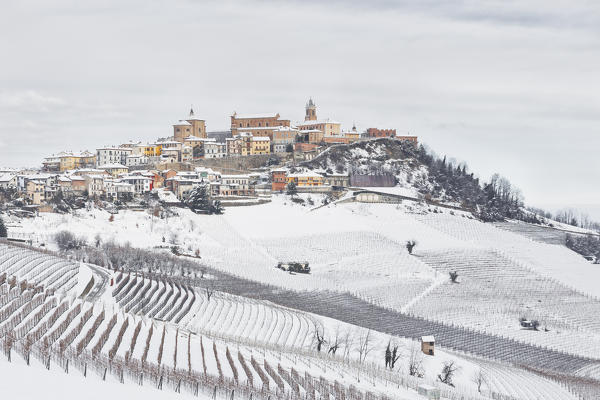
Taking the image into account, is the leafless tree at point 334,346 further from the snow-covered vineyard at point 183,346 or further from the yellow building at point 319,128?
the yellow building at point 319,128

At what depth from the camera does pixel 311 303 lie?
49875 millimetres

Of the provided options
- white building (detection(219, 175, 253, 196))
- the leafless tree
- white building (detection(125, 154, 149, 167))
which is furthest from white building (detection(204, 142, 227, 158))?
the leafless tree

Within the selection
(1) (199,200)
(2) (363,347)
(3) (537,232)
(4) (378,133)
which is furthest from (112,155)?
(2) (363,347)

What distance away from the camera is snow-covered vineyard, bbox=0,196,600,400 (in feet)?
86.6

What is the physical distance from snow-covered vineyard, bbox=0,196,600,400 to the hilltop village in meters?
7.33

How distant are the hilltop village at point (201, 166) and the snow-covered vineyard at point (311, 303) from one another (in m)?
7.33

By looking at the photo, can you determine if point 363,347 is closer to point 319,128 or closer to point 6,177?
point 6,177

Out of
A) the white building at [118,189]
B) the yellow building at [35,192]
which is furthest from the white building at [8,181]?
the white building at [118,189]

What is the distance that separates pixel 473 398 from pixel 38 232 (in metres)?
48.0

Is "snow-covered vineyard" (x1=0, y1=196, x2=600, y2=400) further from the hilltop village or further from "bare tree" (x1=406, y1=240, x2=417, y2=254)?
the hilltop village

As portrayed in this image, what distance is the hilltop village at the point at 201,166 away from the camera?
8362 centimetres

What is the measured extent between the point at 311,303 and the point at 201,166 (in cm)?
5617

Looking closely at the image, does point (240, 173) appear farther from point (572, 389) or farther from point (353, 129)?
point (572, 389)

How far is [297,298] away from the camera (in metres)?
50.9
